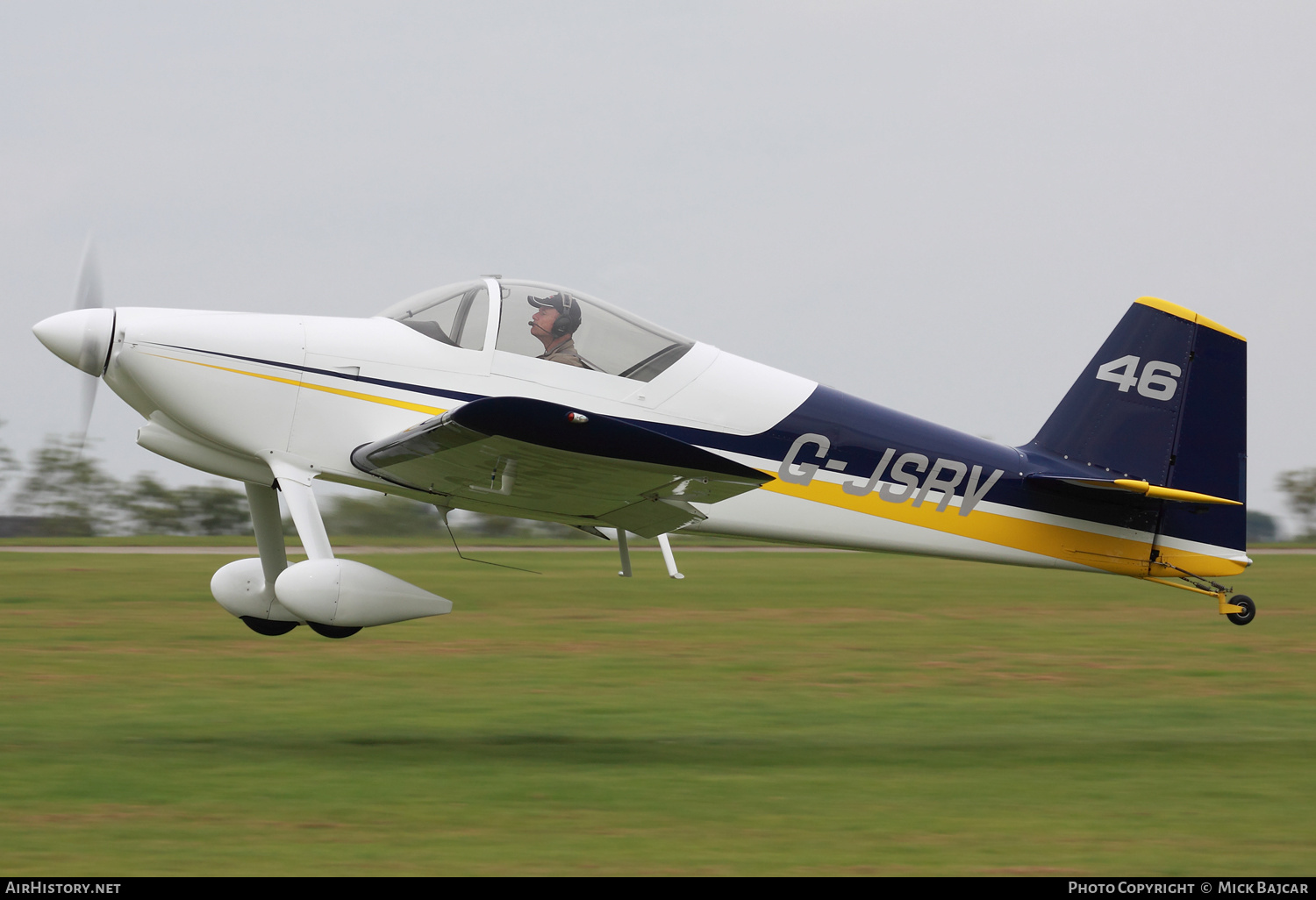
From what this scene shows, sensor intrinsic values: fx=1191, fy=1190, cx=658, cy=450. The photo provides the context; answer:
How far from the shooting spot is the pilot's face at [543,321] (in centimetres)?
679

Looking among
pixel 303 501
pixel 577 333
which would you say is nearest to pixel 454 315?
pixel 577 333

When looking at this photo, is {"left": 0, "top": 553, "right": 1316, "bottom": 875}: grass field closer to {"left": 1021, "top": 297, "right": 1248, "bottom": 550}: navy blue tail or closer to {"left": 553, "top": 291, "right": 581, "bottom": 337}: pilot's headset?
{"left": 1021, "top": 297, "right": 1248, "bottom": 550}: navy blue tail

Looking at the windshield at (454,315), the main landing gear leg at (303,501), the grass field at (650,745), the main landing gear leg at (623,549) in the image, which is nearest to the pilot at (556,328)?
the windshield at (454,315)

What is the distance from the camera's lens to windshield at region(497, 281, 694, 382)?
6.76 metres

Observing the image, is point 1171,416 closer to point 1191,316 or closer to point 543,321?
point 1191,316

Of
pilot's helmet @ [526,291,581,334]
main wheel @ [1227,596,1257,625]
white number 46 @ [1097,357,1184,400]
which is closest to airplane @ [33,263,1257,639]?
pilot's helmet @ [526,291,581,334]

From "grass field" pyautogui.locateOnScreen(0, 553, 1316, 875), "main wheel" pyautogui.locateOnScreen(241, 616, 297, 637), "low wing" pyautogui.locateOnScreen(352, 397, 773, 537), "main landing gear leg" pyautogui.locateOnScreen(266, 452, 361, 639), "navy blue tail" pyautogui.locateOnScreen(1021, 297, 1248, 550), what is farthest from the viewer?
"navy blue tail" pyautogui.locateOnScreen(1021, 297, 1248, 550)

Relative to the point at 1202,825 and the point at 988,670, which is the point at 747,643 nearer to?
the point at 988,670

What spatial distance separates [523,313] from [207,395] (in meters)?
1.82

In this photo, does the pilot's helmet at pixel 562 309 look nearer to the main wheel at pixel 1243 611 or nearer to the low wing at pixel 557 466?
the low wing at pixel 557 466

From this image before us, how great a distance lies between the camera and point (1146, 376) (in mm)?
8445

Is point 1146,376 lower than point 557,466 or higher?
higher

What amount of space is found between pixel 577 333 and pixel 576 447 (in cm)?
152

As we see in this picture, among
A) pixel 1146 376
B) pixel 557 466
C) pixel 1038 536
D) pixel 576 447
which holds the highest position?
pixel 1146 376
